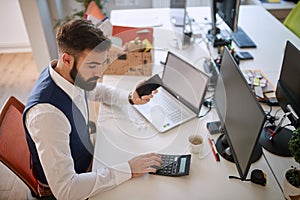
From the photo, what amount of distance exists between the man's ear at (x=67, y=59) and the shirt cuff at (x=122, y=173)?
498mm

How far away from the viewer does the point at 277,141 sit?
146cm

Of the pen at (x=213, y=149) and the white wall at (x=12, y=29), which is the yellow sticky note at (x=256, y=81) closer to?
the pen at (x=213, y=149)

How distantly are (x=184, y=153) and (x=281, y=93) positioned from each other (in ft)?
1.94

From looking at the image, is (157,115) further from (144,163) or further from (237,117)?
(237,117)

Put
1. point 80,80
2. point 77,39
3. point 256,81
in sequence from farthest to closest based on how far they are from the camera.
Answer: point 256,81 < point 80,80 < point 77,39

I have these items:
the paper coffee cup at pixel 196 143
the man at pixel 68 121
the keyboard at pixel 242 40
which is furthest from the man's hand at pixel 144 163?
the keyboard at pixel 242 40

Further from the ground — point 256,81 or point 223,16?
point 223,16

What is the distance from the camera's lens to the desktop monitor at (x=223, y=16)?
2.02 metres

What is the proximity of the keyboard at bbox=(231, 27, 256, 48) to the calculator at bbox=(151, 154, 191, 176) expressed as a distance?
1.28 meters

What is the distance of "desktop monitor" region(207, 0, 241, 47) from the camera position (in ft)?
6.63

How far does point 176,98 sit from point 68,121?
2.14ft

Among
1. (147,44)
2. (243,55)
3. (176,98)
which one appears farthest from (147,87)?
(243,55)

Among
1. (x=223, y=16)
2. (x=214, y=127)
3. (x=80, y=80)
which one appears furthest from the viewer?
(x=223, y=16)

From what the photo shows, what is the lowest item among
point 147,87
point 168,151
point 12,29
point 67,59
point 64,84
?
point 12,29
